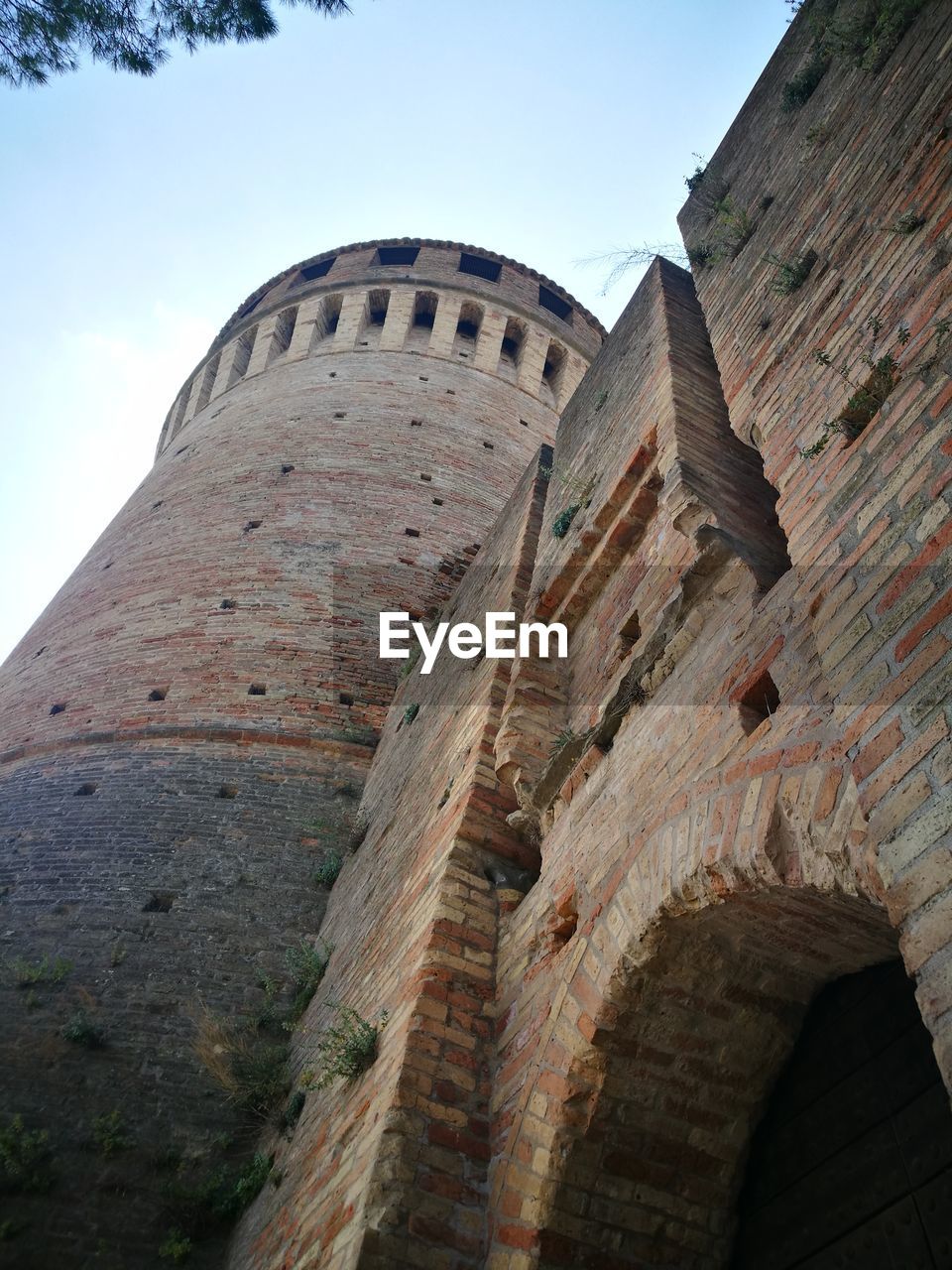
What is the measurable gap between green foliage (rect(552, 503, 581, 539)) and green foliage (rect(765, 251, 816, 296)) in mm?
1815

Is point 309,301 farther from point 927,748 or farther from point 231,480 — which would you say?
point 927,748

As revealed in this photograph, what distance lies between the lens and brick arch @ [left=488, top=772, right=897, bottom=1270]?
269cm

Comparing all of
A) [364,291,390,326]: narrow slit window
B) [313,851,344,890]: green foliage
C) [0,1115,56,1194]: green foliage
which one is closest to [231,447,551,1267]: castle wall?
[313,851,344,890]: green foliage

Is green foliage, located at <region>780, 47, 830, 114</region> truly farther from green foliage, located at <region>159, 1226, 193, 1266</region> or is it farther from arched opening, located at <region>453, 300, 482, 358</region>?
arched opening, located at <region>453, 300, 482, 358</region>

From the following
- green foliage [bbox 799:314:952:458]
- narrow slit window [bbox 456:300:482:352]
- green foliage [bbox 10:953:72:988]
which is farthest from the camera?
narrow slit window [bbox 456:300:482:352]

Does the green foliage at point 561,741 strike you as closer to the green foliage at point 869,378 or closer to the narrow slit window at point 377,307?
the green foliage at point 869,378

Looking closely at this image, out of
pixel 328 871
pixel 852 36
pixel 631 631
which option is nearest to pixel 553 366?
pixel 328 871

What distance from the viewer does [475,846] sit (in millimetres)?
4184

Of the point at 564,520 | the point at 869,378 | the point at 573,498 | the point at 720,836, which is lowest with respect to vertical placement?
the point at 720,836

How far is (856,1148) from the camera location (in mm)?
2645

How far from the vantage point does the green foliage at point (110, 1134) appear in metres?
4.71

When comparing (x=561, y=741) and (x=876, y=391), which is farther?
(x=561, y=741)

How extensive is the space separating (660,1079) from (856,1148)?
1.86 feet
